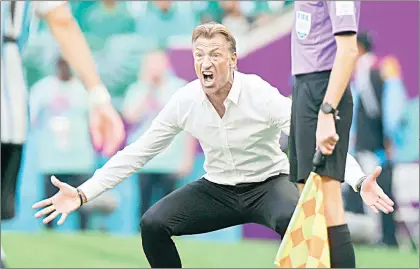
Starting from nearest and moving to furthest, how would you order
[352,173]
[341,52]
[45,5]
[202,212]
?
[341,52], [352,173], [202,212], [45,5]

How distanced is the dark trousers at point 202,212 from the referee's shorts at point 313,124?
28.9 inches

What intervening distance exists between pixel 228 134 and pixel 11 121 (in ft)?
4.55

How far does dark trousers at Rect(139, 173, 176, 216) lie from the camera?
8945 millimetres

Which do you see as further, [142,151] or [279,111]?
[142,151]

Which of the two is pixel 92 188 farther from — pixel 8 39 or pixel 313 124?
pixel 313 124

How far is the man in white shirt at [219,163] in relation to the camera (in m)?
4.79

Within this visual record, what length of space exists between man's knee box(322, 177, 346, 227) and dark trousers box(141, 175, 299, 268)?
2.41 ft

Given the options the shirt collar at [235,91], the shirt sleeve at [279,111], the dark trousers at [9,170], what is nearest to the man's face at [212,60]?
the shirt collar at [235,91]

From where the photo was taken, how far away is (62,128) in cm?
920

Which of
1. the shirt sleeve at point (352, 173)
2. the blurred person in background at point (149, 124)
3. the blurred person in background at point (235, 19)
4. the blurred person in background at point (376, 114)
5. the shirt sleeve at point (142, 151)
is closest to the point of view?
the shirt sleeve at point (352, 173)

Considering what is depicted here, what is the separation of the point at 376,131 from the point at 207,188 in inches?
145

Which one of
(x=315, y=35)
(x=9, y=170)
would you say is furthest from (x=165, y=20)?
(x=315, y=35)

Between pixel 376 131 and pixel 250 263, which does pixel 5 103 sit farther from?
pixel 376 131

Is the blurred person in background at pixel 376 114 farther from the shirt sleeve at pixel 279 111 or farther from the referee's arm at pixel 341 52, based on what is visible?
the referee's arm at pixel 341 52
